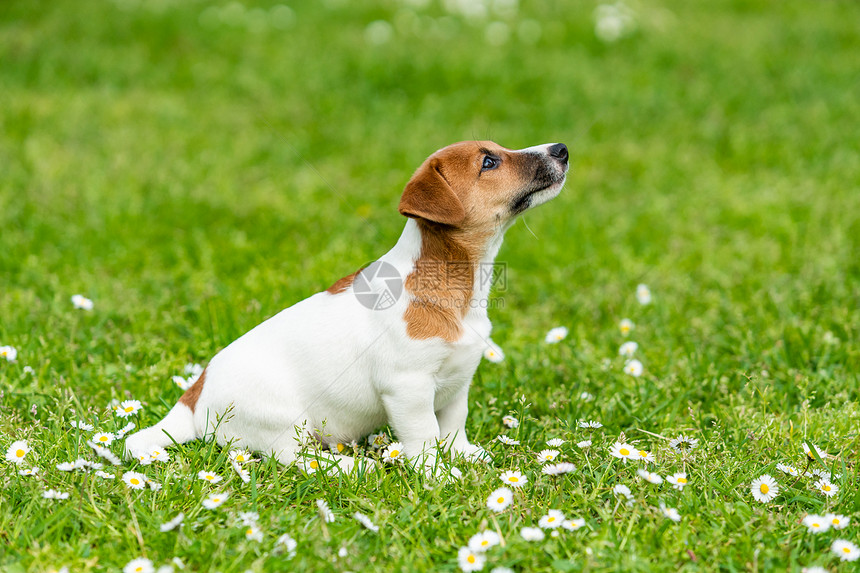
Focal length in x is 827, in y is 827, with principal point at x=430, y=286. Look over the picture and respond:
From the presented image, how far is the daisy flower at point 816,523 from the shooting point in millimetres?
2724

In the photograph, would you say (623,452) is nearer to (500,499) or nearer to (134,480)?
(500,499)

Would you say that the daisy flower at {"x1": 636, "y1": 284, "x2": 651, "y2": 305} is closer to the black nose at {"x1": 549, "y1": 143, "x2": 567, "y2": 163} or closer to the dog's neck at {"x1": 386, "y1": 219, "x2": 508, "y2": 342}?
the black nose at {"x1": 549, "y1": 143, "x2": 567, "y2": 163}

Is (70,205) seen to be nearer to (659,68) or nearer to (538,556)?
(538,556)

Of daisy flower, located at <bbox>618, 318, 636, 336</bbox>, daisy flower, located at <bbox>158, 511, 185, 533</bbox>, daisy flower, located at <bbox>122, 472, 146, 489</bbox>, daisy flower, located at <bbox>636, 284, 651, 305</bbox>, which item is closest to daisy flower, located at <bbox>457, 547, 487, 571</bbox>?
daisy flower, located at <bbox>158, 511, 185, 533</bbox>

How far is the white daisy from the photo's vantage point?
3.30 m

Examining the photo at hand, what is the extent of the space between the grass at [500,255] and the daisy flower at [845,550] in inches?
1.2

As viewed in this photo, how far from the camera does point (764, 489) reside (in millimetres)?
2965

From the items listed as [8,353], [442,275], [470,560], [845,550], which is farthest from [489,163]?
[8,353]

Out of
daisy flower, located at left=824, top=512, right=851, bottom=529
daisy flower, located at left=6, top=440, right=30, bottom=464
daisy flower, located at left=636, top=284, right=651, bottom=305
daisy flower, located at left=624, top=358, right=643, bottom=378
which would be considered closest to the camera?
daisy flower, located at left=824, top=512, right=851, bottom=529

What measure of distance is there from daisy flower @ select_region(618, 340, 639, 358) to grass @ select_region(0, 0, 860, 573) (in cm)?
10

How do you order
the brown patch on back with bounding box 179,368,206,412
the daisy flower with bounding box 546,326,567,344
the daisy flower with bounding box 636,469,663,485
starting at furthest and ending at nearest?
1. the daisy flower with bounding box 546,326,567,344
2. the brown patch on back with bounding box 179,368,206,412
3. the daisy flower with bounding box 636,469,663,485

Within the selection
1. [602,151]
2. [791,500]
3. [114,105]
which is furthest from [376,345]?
[114,105]

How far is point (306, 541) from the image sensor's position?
270 cm

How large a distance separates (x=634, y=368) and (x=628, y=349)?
15cm
